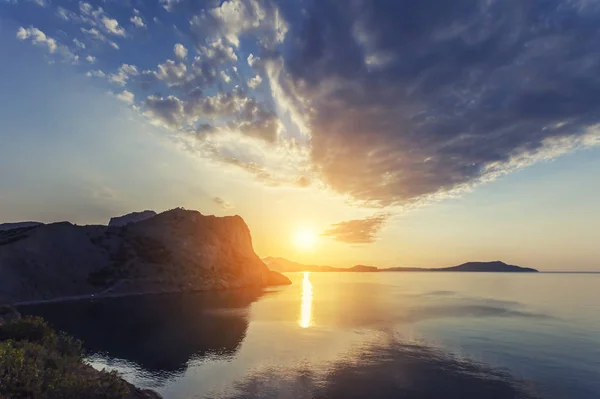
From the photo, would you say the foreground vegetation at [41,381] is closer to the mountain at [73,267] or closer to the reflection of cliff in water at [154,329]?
the reflection of cliff in water at [154,329]

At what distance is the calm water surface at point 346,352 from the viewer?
45438mm

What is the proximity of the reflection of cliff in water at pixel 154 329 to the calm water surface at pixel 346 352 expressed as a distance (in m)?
0.27

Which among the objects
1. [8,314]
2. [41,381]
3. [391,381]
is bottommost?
[391,381]

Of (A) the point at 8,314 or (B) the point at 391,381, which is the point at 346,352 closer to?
(B) the point at 391,381

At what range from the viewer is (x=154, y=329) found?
8438 cm

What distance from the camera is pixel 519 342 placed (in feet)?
241

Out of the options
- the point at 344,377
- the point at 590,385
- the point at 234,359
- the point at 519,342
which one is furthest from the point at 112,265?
the point at 590,385

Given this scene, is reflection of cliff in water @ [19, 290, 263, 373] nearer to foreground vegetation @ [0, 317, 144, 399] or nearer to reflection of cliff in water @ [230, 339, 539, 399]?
reflection of cliff in water @ [230, 339, 539, 399]

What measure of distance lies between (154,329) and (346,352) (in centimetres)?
5086

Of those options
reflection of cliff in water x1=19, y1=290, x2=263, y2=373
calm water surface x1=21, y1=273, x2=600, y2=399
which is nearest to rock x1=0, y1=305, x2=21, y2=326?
reflection of cliff in water x1=19, y1=290, x2=263, y2=373

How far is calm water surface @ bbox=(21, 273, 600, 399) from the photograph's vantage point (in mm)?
45438

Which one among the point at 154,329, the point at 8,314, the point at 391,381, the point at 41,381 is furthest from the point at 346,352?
the point at 8,314

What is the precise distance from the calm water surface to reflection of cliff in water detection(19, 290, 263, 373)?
27 cm

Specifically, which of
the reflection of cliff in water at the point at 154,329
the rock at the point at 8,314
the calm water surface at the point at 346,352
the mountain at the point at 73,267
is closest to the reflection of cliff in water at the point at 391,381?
the calm water surface at the point at 346,352
